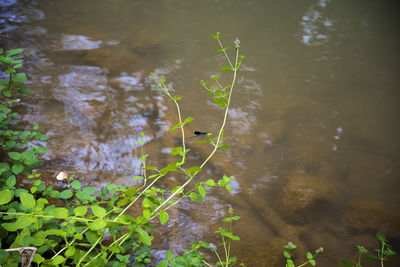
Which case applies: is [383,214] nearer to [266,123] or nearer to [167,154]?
[266,123]

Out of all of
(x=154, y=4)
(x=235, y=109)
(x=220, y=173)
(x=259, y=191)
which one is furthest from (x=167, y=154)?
(x=154, y=4)

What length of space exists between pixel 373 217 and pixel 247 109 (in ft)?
5.58

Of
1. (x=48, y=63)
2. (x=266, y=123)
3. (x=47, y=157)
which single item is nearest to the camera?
(x=47, y=157)

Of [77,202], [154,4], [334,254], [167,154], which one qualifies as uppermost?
[154,4]

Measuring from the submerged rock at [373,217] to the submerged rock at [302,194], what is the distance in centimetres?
22

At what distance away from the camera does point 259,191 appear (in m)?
2.66

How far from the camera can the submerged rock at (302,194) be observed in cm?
252

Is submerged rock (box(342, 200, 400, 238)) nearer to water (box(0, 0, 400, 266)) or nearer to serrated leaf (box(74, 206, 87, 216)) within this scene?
water (box(0, 0, 400, 266))

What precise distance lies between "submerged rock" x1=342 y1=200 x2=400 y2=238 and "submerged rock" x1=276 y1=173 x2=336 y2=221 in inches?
8.6

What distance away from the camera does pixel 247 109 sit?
3.55 meters

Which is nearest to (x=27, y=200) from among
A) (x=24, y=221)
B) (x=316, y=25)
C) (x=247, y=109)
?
(x=24, y=221)

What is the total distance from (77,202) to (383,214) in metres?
2.48

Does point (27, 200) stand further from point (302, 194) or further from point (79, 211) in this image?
point (302, 194)

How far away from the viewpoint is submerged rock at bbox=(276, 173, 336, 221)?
252 centimetres
